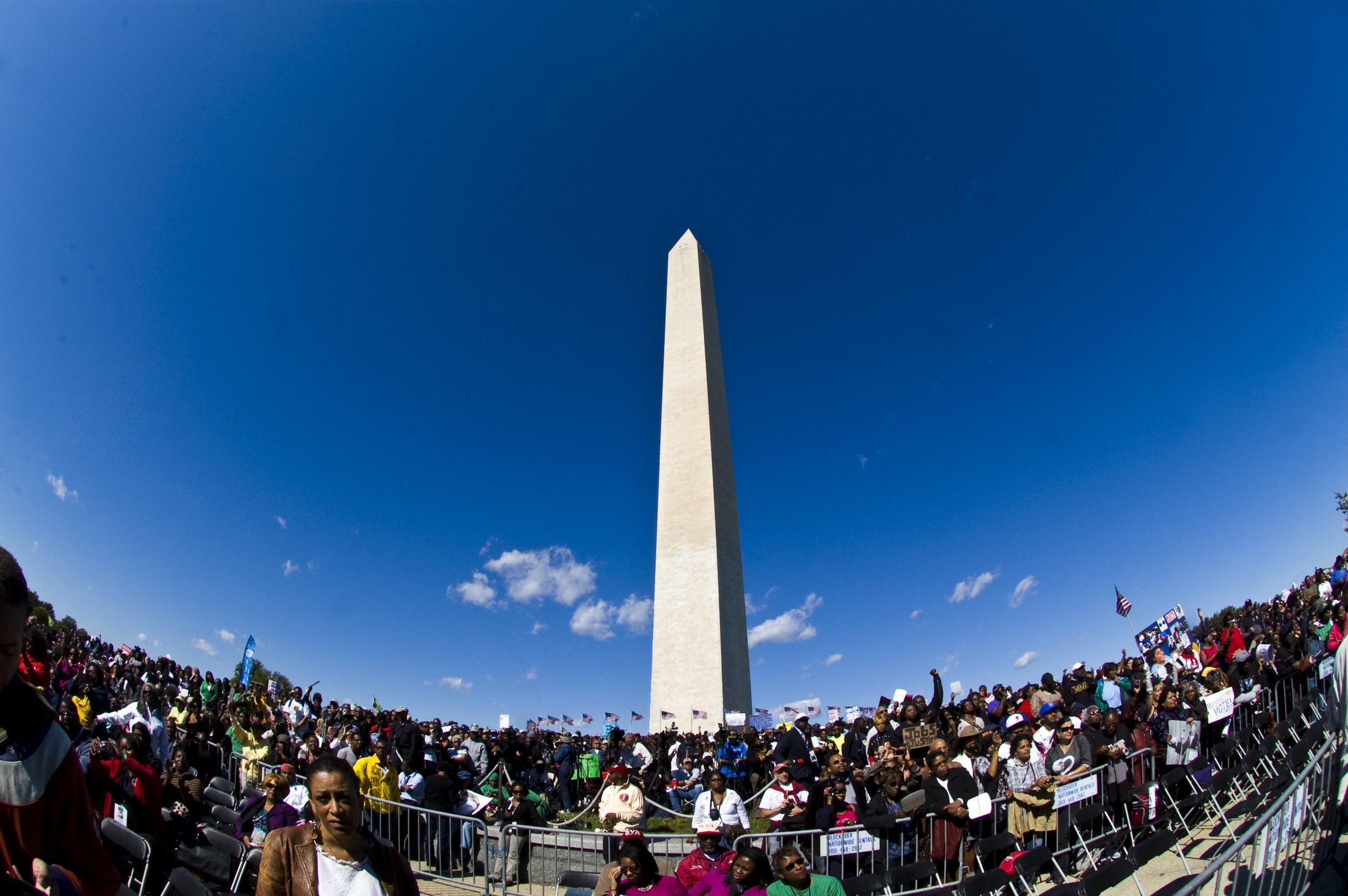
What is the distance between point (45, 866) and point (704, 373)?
81.2 feet

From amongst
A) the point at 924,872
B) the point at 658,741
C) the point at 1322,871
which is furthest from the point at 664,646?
the point at 1322,871

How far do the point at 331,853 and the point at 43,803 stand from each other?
91cm

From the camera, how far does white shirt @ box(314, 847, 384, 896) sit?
255cm

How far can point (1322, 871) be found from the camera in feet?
15.5

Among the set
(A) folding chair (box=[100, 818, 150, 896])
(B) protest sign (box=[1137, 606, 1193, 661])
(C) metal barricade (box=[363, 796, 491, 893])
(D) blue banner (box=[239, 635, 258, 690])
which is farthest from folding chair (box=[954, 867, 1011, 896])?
(D) blue banner (box=[239, 635, 258, 690])

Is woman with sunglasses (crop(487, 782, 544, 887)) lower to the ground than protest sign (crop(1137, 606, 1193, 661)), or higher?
lower

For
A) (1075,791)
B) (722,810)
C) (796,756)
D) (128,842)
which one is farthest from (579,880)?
(796,756)

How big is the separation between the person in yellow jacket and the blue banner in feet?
42.5

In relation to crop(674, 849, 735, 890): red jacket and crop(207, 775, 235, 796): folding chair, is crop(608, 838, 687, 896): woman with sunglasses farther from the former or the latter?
crop(207, 775, 235, 796): folding chair

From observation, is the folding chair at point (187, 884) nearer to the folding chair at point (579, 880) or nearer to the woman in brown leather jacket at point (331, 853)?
the folding chair at point (579, 880)

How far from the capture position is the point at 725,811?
26.6 feet

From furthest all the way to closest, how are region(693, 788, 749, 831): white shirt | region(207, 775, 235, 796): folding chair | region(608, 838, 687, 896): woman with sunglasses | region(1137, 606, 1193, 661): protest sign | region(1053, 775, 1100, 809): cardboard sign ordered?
region(1137, 606, 1193, 661): protest sign < region(207, 775, 235, 796): folding chair < region(693, 788, 749, 831): white shirt < region(1053, 775, 1100, 809): cardboard sign < region(608, 838, 687, 896): woman with sunglasses

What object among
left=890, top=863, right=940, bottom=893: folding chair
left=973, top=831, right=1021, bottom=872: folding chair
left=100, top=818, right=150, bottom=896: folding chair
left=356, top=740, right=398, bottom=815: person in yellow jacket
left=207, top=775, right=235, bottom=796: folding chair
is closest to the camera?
left=100, top=818, right=150, bottom=896: folding chair

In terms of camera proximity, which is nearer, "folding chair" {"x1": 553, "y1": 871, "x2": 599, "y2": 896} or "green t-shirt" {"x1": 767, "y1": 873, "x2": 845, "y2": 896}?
"green t-shirt" {"x1": 767, "y1": 873, "x2": 845, "y2": 896}
